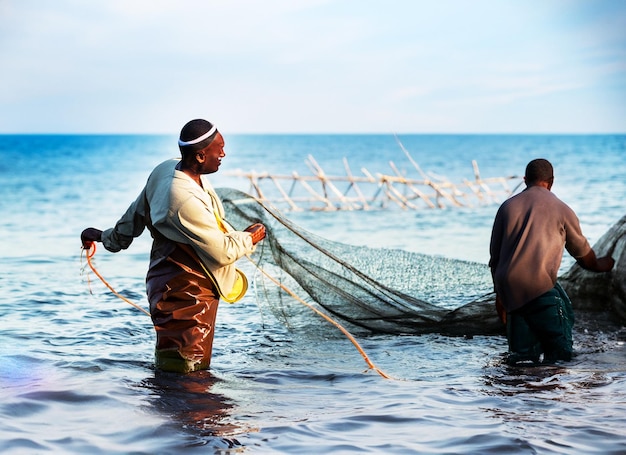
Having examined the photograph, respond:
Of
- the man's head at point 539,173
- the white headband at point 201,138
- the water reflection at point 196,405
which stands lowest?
the water reflection at point 196,405

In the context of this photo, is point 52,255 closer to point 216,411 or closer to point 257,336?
point 257,336

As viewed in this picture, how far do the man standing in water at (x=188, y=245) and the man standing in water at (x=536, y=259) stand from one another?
1.67 metres

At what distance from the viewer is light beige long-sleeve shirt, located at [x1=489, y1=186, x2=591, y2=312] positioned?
487 centimetres

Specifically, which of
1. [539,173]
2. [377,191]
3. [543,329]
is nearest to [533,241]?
[539,173]

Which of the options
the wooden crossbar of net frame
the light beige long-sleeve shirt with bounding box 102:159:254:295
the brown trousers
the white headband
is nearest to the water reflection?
the brown trousers

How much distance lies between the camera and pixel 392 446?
12.0 ft

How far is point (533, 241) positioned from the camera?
4.87 m

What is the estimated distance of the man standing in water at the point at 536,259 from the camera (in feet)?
16.0

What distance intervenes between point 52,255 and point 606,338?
8717 millimetres

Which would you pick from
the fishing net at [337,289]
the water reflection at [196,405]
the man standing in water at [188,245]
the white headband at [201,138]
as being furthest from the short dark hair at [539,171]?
the water reflection at [196,405]

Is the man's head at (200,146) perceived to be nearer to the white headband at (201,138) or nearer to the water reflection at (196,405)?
the white headband at (201,138)

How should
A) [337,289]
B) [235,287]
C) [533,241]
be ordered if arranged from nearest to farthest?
1. [235,287]
2. [533,241]
3. [337,289]

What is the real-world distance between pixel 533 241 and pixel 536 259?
12cm

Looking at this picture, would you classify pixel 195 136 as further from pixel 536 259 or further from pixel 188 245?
pixel 536 259
